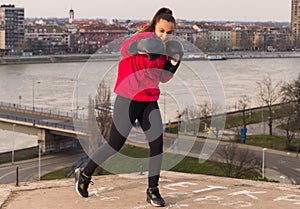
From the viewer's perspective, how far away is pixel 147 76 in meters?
1.78

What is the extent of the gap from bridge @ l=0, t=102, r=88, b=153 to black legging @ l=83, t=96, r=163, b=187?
751 cm

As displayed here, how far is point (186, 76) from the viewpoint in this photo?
2.30m

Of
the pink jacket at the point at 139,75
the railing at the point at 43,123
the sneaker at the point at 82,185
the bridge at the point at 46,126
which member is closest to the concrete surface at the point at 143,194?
the sneaker at the point at 82,185

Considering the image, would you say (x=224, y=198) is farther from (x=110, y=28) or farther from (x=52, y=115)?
(x=110, y=28)

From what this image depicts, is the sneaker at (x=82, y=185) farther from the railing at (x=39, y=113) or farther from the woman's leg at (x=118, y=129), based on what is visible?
the railing at (x=39, y=113)

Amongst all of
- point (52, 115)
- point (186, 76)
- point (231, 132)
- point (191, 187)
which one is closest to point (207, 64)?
point (186, 76)

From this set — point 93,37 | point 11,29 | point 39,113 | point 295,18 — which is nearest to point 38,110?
point 39,113

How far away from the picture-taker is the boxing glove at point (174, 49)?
179 centimetres

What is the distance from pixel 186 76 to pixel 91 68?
1.24 ft

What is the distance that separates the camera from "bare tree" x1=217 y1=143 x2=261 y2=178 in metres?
6.80

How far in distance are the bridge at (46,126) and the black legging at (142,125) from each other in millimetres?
7509

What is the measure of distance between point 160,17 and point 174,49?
0.09 metres

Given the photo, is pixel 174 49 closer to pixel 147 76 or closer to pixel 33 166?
pixel 147 76

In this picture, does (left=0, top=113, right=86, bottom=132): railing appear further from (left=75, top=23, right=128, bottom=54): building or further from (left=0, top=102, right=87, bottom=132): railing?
(left=75, top=23, right=128, bottom=54): building
